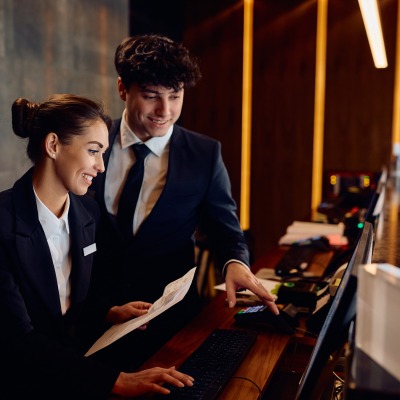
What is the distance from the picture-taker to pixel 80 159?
5.38ft

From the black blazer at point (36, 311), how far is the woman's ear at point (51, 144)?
0.29ft

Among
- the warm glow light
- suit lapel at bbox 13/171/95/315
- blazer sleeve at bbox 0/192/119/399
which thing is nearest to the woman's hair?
suit lapel at bbox 13/171/95/315

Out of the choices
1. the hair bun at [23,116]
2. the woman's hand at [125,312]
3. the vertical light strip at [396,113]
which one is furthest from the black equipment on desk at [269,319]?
the vertical light strip at [396,113]

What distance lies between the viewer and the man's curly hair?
1939 mm

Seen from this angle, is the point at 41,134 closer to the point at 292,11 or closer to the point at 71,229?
the point at 71,229

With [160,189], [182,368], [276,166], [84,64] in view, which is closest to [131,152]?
[160,189]

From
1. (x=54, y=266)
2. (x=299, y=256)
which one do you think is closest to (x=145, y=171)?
(x=54, y=266)

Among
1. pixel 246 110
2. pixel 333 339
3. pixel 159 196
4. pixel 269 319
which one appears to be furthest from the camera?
pixel 246 110

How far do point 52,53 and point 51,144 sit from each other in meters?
2.07

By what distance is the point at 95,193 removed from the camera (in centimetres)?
209

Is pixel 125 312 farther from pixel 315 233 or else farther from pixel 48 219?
pixel 315 233

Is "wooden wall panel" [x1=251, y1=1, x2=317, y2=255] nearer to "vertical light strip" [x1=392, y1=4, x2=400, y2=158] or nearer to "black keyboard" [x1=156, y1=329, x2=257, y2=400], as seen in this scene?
"vertical light strip" [x1=392, y1=4, x2=400, y2=158]

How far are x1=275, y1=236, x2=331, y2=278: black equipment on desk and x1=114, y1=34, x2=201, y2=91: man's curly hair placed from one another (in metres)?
1.16

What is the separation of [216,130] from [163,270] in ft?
15.0
